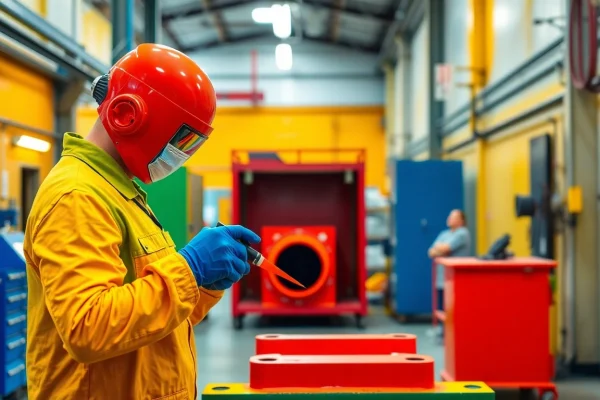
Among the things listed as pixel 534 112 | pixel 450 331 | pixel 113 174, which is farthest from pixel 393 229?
pixel 113 174

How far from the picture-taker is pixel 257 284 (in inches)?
293

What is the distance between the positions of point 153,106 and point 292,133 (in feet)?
51.0

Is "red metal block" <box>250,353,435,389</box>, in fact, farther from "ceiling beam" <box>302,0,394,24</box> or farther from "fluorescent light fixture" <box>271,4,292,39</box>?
"ceiling beam" <box>302,0,394,24</box>

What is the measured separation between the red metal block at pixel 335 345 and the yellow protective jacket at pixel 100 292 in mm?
716

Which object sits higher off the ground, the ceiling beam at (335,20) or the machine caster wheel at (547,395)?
the ceiling beam at (335,20)

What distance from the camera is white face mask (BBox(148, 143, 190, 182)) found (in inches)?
53.8

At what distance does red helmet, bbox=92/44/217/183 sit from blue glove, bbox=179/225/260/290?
22 centimetres

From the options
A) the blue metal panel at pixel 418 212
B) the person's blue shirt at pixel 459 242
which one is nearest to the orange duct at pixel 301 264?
the blue metal panel at pixel 418 212

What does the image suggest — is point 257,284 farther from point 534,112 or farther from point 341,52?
point 341,52

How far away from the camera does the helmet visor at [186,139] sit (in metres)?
1.35

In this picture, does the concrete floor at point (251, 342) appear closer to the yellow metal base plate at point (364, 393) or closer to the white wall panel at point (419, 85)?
the yellow metal base plate at point (364, 393)

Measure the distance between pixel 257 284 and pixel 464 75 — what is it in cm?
477

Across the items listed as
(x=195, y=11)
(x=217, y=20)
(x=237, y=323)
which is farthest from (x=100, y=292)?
(x=217, y=20)

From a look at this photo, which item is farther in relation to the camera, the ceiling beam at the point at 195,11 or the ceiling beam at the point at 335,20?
the ceiling beam at the point at 195,11
